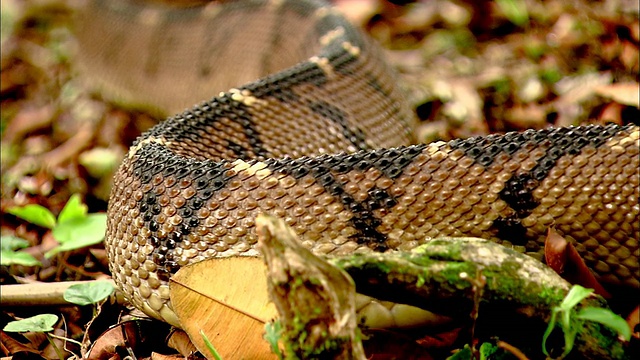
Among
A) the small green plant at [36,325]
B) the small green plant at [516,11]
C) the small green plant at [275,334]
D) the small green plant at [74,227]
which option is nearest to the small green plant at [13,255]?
the small green plant at [74,227]

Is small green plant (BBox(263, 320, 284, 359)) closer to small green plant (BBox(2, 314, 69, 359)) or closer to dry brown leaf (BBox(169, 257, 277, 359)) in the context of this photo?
dry brown leaf (BBox(169, 257, 277, 359))

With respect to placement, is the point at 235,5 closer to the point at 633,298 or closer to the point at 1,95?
the point at 1,95

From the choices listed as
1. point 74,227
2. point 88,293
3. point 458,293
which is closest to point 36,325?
point 88,293

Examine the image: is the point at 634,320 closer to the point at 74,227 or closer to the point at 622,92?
the point at 622,92

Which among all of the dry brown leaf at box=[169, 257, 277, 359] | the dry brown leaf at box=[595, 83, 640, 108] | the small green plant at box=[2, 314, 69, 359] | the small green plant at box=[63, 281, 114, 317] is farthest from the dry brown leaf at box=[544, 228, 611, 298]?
the dry brown leaf at box=[595, 83, 640, 108]

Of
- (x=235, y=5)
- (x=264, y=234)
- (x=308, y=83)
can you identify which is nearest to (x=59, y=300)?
(x=264, y=234)

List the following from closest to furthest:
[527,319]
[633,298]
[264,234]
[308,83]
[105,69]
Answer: [264,234]
[527,319]
[633,298]
[308,83]
[105,69]
